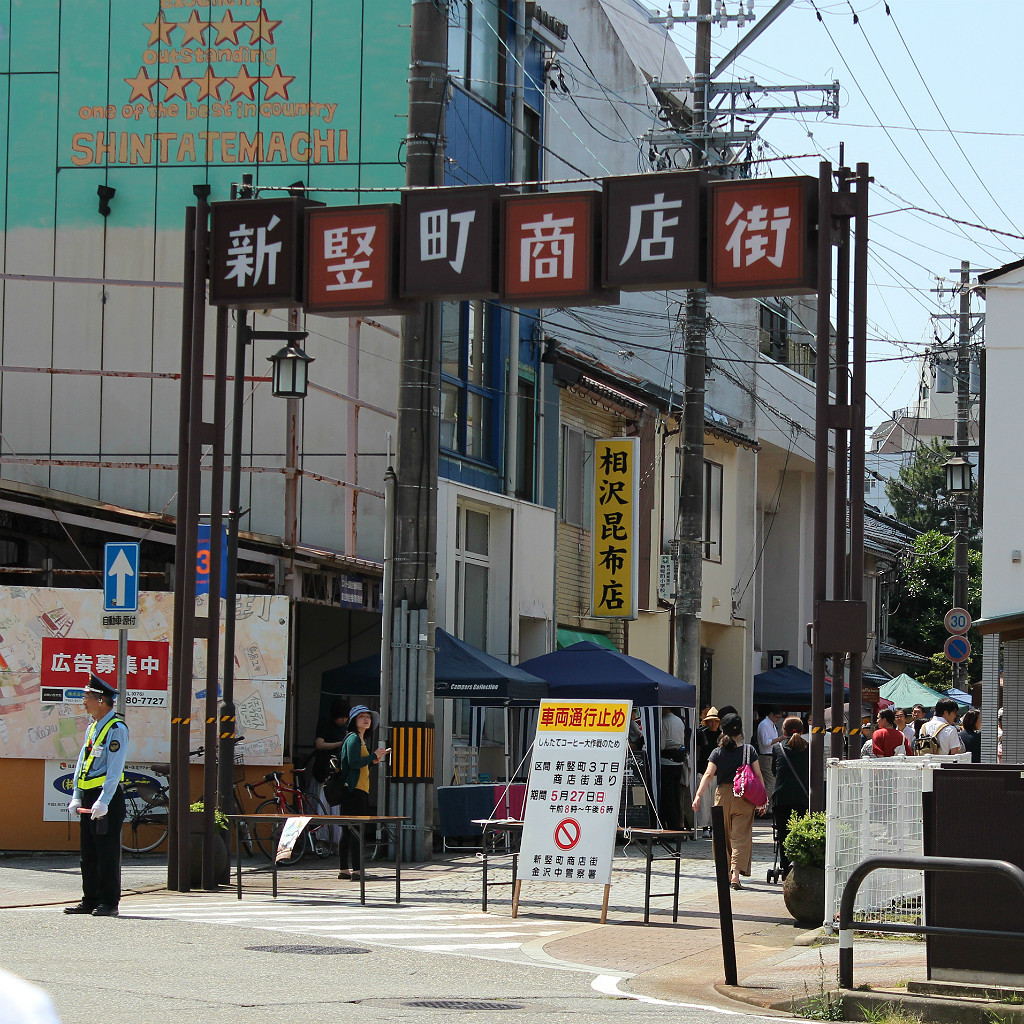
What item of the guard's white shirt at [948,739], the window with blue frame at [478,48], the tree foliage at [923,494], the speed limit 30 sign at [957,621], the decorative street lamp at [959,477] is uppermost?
the window with blue frame at [478,48]

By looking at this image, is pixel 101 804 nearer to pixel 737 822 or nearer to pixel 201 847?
pixel 201 847

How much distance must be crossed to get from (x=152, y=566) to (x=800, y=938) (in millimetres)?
11803

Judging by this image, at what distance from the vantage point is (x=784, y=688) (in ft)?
120

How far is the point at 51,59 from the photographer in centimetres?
2461

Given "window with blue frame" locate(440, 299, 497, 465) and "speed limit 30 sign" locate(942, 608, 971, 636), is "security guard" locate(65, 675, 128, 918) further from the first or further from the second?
"speed limit 30 sign" locate(942, 608, 971, 636)

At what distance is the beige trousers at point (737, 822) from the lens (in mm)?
16438

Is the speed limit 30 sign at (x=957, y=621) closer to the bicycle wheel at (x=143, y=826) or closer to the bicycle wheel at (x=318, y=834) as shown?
the bicycle wheel at (x=318, y=834)

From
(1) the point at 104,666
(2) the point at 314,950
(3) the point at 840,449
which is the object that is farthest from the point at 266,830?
(3) the point at 840,449

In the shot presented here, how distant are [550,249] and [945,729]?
1118 cm

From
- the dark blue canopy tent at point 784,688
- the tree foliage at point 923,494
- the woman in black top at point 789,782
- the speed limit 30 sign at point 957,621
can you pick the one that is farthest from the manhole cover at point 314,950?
the tree foliage at point 923,494

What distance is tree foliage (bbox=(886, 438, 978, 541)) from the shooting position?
59.3m

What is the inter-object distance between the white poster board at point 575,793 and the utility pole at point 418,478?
3.90m

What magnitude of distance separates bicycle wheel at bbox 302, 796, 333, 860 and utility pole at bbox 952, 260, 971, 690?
17.7 meters

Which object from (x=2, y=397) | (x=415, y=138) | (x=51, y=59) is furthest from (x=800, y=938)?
(x=51, y=59)
